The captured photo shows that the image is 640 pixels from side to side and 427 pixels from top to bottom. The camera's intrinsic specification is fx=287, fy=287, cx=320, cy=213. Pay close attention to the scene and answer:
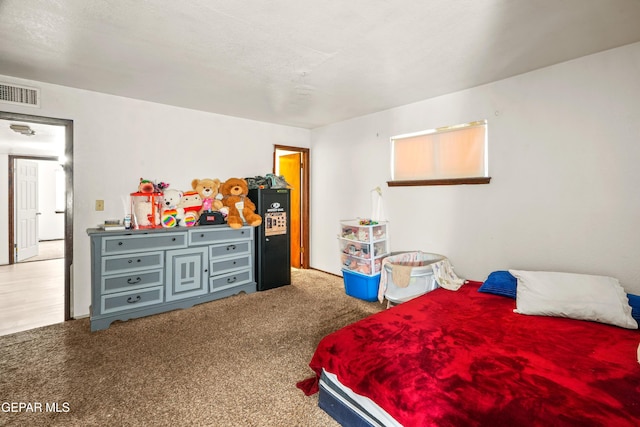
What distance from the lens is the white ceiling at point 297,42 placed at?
172 cm

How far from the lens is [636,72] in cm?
214

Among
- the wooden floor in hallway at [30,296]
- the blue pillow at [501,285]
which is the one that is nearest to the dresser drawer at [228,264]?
the wooden floor in hallway at [30,296]

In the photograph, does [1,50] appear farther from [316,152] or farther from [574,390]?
[574,390]

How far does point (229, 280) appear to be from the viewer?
3629 mm

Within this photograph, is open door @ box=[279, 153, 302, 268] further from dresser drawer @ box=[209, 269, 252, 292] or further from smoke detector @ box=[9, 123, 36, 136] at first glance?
smoke detector @ box=[9, 123, 36, 136]

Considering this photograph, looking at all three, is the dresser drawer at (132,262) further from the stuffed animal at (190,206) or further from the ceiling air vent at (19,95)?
the ceiling air vent at (19,95)

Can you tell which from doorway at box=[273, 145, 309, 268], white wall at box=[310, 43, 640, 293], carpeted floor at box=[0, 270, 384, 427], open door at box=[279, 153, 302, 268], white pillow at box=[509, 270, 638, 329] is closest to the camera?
carpeted floor at box=[0, 270, 384, 427]

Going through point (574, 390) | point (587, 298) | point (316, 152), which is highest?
point (316, 152)

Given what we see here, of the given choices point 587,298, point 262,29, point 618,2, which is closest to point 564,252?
point 587,298

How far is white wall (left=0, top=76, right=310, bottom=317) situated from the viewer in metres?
3.01

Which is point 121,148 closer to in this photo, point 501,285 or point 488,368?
point 488,368

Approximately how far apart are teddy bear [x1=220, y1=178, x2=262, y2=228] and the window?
6.07 ft

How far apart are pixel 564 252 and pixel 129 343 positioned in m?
3.82

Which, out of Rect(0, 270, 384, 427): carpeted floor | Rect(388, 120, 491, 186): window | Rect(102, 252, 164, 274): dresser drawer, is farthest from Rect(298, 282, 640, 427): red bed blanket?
Rect(102, 252, 164, 274): dresser drawer
